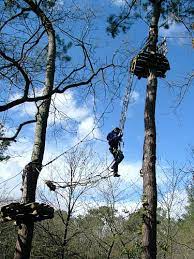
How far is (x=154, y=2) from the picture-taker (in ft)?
28.0

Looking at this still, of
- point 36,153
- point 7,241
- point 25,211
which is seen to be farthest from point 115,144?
point 7,241

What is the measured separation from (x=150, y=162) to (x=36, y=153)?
2.14 metres

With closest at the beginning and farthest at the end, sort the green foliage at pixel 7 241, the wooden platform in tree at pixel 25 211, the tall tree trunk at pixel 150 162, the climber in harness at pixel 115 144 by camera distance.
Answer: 1. the tall tree trunk at pixel 150 162
2. the wooden platform in tree at pixel 25 211
3. the climber in harness at pixel 115 144
4. the green foliage at pixel 7 241

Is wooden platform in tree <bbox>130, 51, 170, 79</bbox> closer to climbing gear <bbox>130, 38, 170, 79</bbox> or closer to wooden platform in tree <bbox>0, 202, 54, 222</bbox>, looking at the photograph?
climbing gear <bbox>130, 38, 170, 79</bbox>

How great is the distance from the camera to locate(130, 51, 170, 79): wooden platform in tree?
313 inches

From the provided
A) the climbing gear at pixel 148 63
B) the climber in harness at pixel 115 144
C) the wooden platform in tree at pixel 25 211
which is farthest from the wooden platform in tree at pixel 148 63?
the wooden platform in tree at pixel 25 211

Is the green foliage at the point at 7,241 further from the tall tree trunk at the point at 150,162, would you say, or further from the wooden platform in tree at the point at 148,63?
the tall tree trunk at the point at 150,162

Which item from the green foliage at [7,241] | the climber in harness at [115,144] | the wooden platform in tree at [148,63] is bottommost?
the climber in harness at [115,144]

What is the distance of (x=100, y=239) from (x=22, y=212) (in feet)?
44.8

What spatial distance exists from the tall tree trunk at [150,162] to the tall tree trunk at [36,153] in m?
1.96

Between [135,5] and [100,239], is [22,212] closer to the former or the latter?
[135,5]

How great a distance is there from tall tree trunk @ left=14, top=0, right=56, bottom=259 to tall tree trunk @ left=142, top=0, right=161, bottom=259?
1956 mm

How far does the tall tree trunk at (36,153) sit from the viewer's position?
6.70m

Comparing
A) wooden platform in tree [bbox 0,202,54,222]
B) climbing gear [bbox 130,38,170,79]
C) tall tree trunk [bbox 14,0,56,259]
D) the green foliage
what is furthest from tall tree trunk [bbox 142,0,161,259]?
the green foliage
